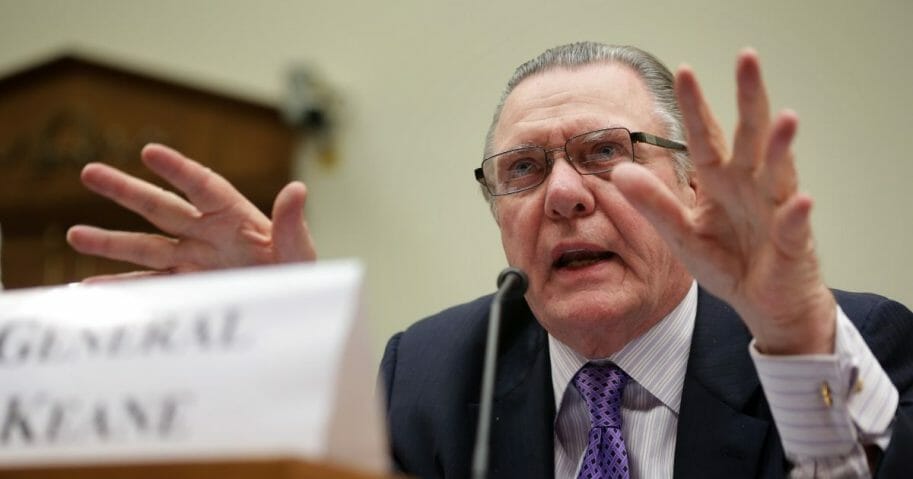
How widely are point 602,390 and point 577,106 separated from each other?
57 centimetres

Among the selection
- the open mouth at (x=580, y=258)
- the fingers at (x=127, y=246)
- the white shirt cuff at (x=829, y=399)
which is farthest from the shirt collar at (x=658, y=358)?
the fingers at (x=127, y=246)

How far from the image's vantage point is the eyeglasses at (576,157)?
6.40 ft

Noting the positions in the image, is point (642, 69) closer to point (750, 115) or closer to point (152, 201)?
point (750, 115)

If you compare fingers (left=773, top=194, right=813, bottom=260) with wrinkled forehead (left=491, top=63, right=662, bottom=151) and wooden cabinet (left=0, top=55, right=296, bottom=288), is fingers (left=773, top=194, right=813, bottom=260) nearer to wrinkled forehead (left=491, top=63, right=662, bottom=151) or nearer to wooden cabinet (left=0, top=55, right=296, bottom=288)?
wrinkled forehead (left=491, top=63, right=662, bottom=151)

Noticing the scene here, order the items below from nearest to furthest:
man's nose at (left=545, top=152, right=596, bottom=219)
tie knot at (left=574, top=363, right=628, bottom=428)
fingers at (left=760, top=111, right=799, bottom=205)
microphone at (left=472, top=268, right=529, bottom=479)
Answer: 1. microphone at (left=472, top=268, right=529, bottom=479)
2. fingers at (left=760, top=111, right=799, bottom=205)
3. tie knot at (left=574, top=363, right=628, bottom=428)
4. man's nose at (left=545, top=152, right=596, bottom=219)

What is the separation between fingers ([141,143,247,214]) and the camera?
5.20 feet

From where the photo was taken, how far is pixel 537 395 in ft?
6.32

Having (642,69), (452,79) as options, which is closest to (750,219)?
(642,69)

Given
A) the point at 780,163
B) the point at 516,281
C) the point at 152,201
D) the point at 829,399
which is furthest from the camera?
the point at 152,201

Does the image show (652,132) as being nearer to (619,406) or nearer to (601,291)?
(601,291)

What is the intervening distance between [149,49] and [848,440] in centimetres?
433

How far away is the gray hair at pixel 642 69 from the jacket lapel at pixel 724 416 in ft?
1.22

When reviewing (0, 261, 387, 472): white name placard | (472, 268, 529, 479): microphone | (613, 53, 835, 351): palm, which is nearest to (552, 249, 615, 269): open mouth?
(472, 268, 529, 479): microphone

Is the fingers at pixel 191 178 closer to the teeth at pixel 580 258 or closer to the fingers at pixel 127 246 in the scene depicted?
the fingers at pixel 127 246
